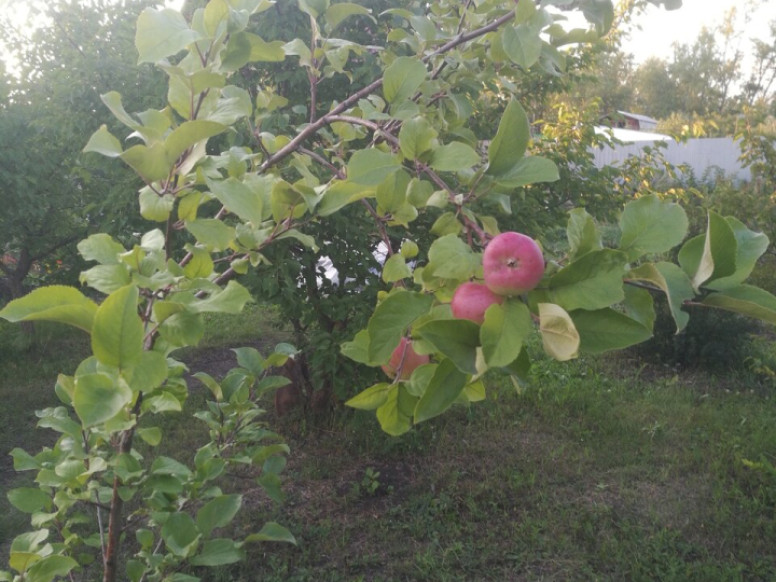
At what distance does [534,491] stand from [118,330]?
314 cm

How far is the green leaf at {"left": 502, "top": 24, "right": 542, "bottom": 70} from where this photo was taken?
1.08 metres

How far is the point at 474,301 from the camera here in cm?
74

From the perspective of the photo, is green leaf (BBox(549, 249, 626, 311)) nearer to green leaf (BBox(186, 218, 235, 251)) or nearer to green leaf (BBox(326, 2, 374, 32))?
green leaf (BBox(186, 218, 235, 251))

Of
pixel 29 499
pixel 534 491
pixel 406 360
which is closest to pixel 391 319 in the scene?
pixel 406 360

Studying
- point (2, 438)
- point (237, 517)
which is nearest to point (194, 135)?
point (237, 517)

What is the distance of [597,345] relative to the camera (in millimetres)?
703

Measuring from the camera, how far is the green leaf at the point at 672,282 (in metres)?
0.73

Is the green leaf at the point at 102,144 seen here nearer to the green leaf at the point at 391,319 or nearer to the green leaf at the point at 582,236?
the green leaf at the point at 391,319

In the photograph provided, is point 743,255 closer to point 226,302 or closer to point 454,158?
point 454,158

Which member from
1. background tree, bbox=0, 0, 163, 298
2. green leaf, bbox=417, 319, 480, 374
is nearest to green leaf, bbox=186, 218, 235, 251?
green leaf, bbox=417, 319, 480, 374

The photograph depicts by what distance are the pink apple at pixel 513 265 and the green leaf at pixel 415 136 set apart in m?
0.31

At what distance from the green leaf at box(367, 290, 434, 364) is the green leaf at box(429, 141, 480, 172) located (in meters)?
0.24

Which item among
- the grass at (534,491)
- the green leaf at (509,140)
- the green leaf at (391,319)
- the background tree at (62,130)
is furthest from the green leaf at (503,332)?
the background tree at (62,130)

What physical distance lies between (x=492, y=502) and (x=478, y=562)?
48 centimetres
